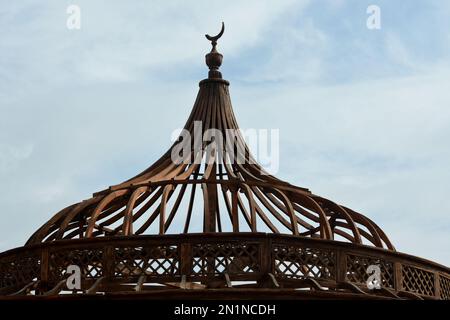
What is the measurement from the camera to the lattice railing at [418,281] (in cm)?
1855

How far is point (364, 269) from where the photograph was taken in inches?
712

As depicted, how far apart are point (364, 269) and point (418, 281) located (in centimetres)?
110

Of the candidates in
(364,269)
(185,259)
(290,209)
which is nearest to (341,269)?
(364,269)

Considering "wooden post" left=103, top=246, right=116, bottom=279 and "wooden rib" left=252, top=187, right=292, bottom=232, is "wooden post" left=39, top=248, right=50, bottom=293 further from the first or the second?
"wooden rib" left=252, top=187, right=292, bottom=232

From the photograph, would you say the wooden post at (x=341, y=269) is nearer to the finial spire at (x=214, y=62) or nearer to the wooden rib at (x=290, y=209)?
the wooden rib at (x=290, y=209)

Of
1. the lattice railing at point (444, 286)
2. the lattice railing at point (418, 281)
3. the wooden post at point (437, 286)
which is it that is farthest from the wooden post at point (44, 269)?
the lattice railing at point (444, 286)

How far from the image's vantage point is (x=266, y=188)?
1964 cm

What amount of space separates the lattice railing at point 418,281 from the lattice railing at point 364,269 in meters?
0.25
